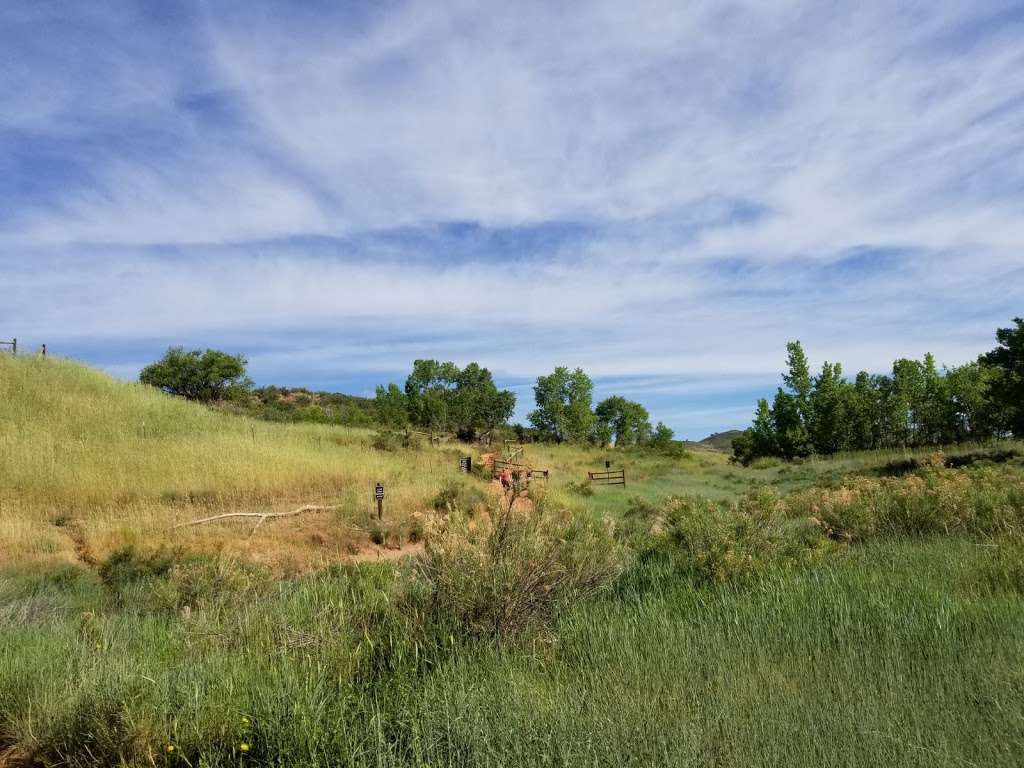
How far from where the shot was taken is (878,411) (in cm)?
5488

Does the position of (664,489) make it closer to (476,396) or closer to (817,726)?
(817,726)

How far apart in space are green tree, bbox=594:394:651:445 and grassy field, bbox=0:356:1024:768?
73.7m

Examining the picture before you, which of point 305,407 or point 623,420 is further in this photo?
point 623,420

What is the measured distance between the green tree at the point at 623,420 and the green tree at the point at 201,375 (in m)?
44.3

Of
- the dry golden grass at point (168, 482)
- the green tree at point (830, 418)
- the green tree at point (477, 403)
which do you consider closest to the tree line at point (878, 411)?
the green tree at point (830, 418)

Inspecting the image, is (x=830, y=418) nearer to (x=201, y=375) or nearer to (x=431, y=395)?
(x=431, y=395)

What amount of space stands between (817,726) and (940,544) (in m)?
5.16

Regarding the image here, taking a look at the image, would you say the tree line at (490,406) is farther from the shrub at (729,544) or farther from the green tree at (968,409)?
the shrub at (729,544)

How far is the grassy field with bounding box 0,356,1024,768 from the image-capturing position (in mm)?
2990

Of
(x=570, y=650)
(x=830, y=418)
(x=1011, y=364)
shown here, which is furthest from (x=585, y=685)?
(x=830, y=418)

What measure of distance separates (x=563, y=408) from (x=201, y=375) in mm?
38566

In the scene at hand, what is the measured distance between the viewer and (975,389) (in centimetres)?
5453

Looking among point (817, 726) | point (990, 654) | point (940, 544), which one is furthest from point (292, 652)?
point (940, 544)

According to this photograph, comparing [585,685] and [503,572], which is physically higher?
[503,572]
